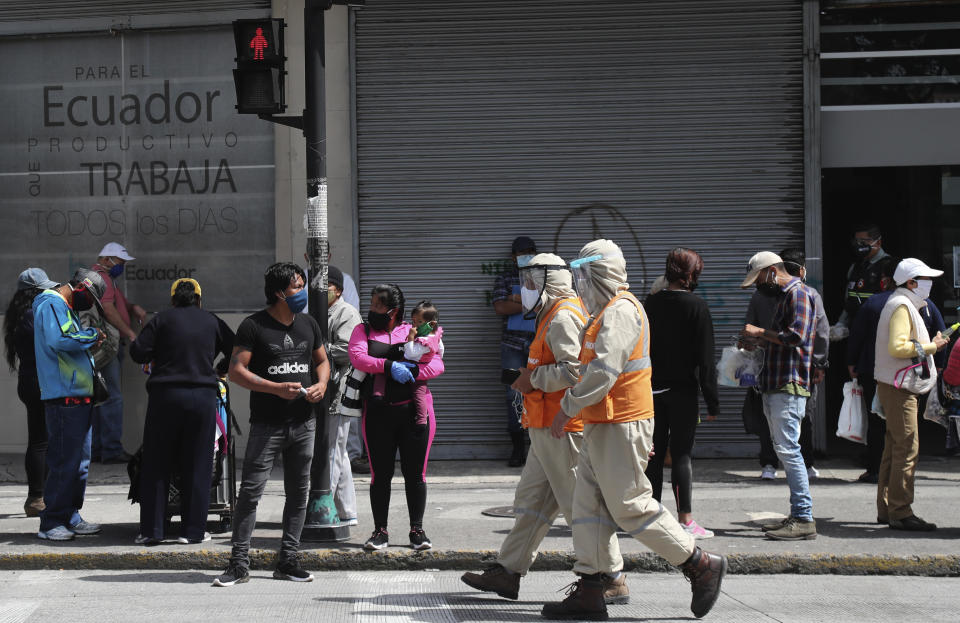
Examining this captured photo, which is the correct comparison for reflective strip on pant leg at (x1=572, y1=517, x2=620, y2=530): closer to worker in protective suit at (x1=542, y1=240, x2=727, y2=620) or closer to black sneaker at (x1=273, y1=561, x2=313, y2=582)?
worker in protective suit at (x1=542, y1=240, x2=727, y2=620)

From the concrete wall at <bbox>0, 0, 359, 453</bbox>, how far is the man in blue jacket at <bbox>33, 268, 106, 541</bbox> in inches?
134

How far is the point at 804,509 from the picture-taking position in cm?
771

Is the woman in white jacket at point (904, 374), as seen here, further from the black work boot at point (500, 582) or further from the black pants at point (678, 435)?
the black work boot at point (500, 582)

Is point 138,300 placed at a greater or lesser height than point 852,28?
lesser

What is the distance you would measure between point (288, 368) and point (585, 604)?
2.32 meters

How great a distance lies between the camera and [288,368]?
6836 mm

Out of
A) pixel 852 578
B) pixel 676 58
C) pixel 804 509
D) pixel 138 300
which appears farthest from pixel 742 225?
pixel 138 300

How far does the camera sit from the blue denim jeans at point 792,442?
7668 millimetres

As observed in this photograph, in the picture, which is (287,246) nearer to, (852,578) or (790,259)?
(790,259)

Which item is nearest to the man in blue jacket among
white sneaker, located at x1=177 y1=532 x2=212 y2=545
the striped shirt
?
white sneaker, located at x1=177 y1=532 x2=212 y2=545

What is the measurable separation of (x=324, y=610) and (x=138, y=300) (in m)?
6.47

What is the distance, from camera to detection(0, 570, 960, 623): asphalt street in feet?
19.9

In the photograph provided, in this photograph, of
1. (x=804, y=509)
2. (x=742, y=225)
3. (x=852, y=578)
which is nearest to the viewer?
(x=852, y=578)

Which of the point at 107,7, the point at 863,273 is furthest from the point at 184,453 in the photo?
the point at 863,273
